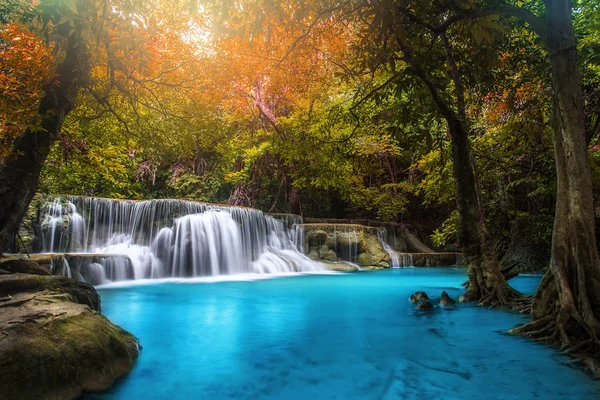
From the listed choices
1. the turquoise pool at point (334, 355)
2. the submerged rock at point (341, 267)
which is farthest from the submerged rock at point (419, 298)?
the submerged rock at point (341, 267)

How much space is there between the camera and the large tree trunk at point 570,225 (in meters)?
4.27

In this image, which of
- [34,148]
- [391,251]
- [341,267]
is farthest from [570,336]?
[391,251]

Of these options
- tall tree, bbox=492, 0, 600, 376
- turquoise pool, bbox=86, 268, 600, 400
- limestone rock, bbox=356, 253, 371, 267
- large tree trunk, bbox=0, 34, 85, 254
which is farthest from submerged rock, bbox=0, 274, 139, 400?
limestone rock, bbox=356, 253, 371, 267

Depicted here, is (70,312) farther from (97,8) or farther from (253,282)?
(253,282)

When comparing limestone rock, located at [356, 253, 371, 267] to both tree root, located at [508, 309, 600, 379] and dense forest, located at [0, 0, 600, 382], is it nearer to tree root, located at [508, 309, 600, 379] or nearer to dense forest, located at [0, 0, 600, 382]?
dense forest, located at [0, 0, 600, 382]

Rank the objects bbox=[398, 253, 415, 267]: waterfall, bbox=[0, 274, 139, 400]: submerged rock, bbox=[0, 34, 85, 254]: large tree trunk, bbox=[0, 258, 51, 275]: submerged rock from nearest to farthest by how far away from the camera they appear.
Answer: bbox=[0, 274, 139, 400]: submerged rock, bbox=[0, 34, 85, 254]: large tree trunk, bbox=[0, 258, 51, 275]: submerged rock, bbox=[398, 253, 415, 267]: waterfall

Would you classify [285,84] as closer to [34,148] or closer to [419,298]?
[419,298]

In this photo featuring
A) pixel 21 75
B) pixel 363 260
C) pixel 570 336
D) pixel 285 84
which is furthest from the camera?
pixel 363 260

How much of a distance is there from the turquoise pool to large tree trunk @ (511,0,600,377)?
1.27ft

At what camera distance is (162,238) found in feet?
50.4

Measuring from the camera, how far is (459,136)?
297 inches

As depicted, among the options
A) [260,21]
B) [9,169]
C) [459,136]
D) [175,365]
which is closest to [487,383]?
[175,365]

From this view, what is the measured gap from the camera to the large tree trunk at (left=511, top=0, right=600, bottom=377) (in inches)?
168

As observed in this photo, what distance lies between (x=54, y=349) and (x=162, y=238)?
1272 centimetres
